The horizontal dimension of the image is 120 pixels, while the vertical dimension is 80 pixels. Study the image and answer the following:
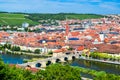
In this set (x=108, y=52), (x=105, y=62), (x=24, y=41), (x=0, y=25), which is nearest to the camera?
(x=105, y=62)

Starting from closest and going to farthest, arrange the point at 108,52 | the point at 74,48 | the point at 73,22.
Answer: the point at 108,52
the point at 74,48
the point at 73,22

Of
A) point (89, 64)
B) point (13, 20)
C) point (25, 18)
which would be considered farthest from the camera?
point (25, 18)

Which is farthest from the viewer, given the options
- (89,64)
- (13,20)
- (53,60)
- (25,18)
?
(25,18)

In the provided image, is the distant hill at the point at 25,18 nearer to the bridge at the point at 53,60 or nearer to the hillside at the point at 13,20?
the hillside at the point at 13,20

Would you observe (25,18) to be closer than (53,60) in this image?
No

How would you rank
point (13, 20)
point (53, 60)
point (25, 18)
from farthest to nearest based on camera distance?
1. point (25, 18)
2. point (13, 20)
3. point (53, 60)

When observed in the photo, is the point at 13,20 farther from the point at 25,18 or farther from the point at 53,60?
the point at 53,60

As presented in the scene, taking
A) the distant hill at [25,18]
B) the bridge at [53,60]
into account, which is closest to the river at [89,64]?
the bridge at [53,60]

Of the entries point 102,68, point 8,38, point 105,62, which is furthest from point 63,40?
point 102,68

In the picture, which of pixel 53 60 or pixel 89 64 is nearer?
pixel 89 64

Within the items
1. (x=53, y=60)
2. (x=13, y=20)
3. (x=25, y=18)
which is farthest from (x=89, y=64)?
(x=25, y=18)

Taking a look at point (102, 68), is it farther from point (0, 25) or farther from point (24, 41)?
point (0, 25)
